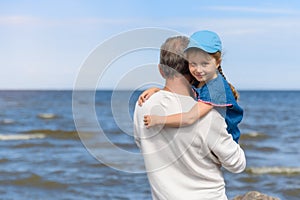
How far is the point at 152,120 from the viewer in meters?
2.33

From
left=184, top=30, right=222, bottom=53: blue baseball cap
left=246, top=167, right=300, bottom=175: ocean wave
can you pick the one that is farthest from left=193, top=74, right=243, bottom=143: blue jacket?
left=246, top=167, right=300, bottom=175: ocean wave

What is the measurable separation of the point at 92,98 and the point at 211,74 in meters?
0.51

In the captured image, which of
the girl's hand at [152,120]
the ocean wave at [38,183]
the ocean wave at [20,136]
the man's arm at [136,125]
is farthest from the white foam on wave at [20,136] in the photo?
the girl's hand at [152,120]

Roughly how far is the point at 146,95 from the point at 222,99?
33 centimetres

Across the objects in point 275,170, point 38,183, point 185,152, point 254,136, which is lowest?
point 254,136

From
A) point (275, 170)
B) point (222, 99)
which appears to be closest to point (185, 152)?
point (222, 99)

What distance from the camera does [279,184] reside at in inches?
397

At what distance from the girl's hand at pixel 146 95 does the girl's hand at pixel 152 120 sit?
0.10 meters

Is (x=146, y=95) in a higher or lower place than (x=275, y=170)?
higher

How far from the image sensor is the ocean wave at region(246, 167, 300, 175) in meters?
11.1

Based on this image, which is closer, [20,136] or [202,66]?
[202,66]

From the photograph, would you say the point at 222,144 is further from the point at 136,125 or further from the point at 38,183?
the point at 38,183

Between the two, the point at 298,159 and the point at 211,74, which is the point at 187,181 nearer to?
the point at 211,74

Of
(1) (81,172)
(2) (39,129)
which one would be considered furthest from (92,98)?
(2) (39,129)
